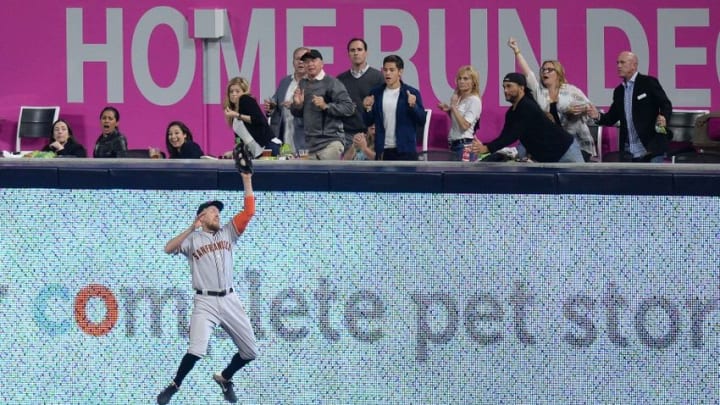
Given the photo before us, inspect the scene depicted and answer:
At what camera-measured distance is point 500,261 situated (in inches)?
280

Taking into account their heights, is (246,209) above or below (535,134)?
below

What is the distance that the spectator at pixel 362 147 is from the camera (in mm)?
10398

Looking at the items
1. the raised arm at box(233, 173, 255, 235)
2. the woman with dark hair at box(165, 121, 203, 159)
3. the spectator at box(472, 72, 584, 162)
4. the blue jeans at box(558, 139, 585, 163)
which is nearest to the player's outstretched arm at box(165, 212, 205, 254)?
the raised arm at box(233, 173, 255, 235)

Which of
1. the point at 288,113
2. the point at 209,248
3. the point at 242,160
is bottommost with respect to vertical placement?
the point at 209,248

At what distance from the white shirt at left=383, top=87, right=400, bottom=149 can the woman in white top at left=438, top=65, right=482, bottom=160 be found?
1.30m

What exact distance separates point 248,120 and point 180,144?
676 mm

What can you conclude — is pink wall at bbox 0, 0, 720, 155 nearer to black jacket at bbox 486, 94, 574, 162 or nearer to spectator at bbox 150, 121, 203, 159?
spectator at bbox 150, 121, 203, 159

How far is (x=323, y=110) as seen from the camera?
11.0 m

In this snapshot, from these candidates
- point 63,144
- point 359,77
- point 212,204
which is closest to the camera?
point 212,204

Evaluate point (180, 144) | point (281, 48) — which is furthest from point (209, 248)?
point (281, 48)

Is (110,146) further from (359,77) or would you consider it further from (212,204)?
(212,204)

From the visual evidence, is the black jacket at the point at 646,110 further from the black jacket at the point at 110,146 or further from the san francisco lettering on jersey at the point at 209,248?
the san francisco lettering on jersey at the point at 209,248

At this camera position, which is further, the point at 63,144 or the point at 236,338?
the point at 63,144

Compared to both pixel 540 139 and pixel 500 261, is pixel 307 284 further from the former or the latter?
pixel 540 139
